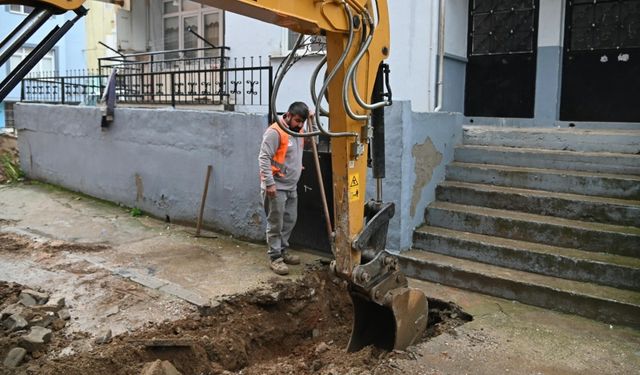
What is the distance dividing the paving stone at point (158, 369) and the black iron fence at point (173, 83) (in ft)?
18.9

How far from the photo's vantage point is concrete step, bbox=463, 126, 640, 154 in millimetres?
6559

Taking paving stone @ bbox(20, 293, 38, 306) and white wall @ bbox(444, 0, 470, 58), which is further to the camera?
white wall @ bbox(444, 0, 470, 58)

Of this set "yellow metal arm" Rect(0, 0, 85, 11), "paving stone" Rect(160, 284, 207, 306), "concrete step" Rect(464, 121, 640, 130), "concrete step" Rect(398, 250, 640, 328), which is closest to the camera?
"yellow metal arm" Rect(0, 0, 85, 11)

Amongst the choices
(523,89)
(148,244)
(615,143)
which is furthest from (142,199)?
(615,143)

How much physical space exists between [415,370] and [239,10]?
8.95 ft

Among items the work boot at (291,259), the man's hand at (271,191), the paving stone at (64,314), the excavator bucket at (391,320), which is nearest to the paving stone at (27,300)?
the paving stone at (64,314)

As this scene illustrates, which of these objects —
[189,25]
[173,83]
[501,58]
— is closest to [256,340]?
[173,83]

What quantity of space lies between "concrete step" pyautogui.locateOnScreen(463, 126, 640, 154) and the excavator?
3583mm

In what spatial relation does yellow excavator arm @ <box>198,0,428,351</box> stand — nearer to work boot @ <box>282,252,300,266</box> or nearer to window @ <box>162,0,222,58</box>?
work boot @ <box>282,252,300,266</box>

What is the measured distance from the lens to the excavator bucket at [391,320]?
4168mm

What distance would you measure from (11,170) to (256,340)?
1034 cm

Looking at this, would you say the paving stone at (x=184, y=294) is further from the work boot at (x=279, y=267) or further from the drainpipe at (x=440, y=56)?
the drainpipe at (x=440, y=56)

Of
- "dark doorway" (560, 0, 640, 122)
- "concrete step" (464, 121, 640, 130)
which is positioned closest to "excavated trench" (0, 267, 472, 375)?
"concrete step" (464, 121, 640, 130)

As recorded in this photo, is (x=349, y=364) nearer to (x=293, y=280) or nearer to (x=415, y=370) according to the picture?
(x=415, y=370)
